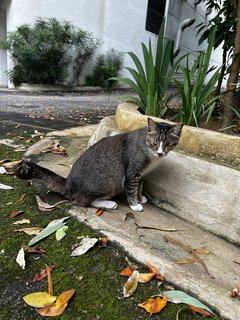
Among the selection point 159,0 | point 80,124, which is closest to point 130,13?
point 159,0

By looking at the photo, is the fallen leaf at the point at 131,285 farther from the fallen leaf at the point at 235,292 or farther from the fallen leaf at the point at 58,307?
the fallen leaf at the point at 235,292

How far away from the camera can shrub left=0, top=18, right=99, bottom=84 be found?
7773 millimetres

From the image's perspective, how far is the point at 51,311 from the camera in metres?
1.07

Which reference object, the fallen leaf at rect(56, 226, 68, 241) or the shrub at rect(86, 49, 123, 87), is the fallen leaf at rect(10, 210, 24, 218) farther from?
the shrub at rect(86, 49, 123, 87)

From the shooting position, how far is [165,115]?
2.77 metres

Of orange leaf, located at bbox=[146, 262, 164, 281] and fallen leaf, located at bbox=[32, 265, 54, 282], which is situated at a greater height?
orange leaf, located at bbox=[146, 262, 164, 281]

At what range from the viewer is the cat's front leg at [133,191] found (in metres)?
1.91

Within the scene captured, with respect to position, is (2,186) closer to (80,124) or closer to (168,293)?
(168,293)

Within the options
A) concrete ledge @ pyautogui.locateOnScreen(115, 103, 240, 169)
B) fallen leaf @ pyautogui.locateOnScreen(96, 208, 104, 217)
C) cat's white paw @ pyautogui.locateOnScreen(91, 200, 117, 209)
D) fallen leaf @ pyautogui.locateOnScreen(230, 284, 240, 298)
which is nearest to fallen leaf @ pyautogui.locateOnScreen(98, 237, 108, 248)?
fallen leaf @ pyautogui.locateOnScreen(96, 208, 104, 217)

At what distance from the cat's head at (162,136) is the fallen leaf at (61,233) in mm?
724

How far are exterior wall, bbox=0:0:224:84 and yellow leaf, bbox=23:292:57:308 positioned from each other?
27.9ft

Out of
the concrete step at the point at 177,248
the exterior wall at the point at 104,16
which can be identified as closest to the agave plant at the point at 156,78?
the concrete step at the point at 177,248

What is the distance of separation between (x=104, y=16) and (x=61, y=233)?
32.7ft

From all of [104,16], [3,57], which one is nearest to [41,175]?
[3,57]
